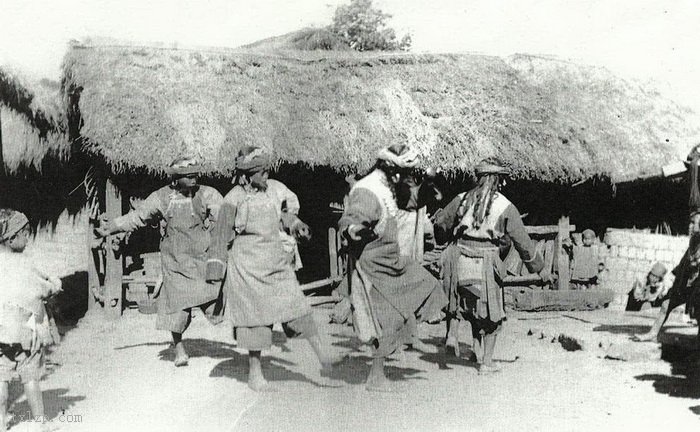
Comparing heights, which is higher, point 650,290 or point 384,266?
point 384,266

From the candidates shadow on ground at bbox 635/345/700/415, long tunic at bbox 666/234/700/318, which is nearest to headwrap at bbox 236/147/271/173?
shadow on ground at bbox 635/345/700/415

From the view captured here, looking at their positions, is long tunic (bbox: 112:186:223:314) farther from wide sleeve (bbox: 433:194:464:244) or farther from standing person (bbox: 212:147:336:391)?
wide sleeve (bbox: 433:194:464:244)

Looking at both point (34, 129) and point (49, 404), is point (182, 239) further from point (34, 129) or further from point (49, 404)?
point (34, 129)

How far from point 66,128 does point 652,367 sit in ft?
28.1

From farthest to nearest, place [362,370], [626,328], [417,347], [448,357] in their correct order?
[626,328] → [417,347] → [448,357] → [362,370]

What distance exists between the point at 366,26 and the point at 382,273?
1712cm

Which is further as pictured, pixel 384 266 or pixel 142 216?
pixel 142 216

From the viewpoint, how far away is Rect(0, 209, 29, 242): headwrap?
181 inches

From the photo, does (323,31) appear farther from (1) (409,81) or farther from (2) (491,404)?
(2) (491,404)

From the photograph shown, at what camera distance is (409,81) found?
12.4 m

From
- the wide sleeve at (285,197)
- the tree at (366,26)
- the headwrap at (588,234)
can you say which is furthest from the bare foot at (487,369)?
the tree at (366,26)

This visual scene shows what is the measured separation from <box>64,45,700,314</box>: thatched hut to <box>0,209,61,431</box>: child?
19.0 feet

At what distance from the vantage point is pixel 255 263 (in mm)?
5895

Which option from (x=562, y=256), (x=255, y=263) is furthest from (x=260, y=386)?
(x=562, y=256)
